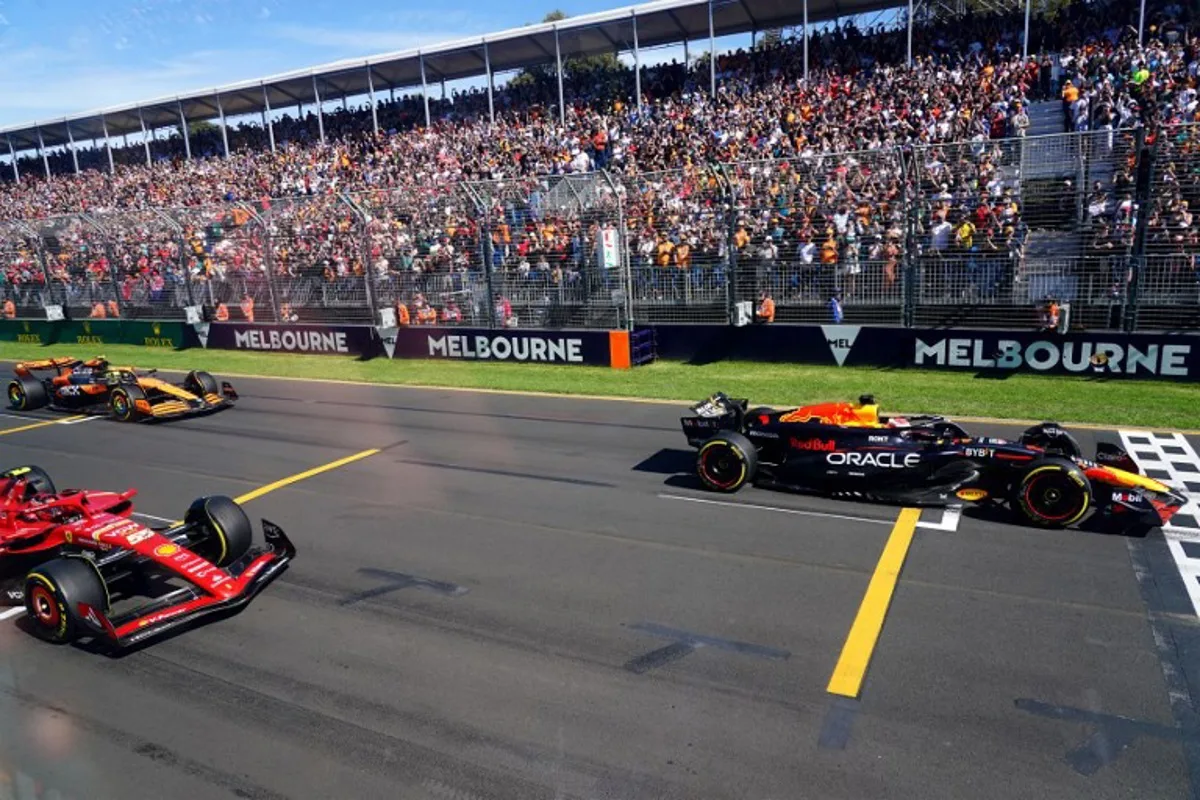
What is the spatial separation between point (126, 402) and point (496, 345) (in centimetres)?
732

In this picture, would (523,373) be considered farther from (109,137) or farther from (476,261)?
(109,137)

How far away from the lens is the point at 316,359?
2117 cm

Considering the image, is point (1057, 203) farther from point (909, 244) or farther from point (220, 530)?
point (220, 530)

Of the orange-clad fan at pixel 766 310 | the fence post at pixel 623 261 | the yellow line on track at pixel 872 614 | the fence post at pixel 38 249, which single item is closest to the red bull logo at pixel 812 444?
the yellow line on track at pixel 872 614

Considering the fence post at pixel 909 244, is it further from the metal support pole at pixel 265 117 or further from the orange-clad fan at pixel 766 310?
the metal support pole at pixel 265 117

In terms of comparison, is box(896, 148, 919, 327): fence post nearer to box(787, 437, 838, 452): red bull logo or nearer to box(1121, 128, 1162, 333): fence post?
box(1121, 128, 1162, 333): fence post

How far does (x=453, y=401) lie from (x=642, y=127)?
1735cm

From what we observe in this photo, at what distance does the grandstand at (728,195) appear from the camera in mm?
14484

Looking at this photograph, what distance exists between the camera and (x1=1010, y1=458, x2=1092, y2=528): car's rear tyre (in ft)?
25.1

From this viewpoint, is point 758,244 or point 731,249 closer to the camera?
point 758,244

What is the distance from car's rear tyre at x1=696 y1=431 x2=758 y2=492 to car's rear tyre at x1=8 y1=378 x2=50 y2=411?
43.8 feet

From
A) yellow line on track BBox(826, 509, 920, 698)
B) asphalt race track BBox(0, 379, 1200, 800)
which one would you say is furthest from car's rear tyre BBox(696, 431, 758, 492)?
yellow line on track BBox(826, 509, 920, 698)

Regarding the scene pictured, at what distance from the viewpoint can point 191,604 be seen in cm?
644

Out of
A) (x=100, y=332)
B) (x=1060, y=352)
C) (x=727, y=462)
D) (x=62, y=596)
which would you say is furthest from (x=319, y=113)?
(x=62, y=596)
